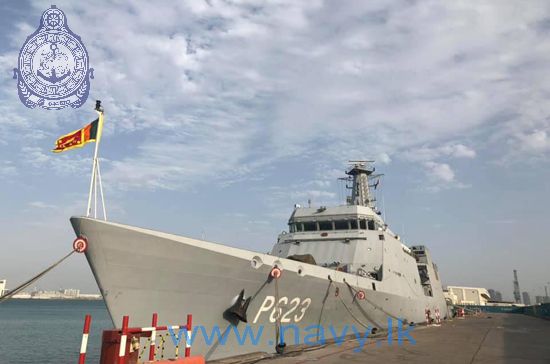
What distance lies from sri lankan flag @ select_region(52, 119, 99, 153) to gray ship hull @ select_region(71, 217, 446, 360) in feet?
5.11

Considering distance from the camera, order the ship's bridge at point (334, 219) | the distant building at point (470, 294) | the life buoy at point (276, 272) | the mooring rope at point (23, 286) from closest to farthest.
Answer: the mooring rope at point (23, 286) < the life buoy at point (276, 272) < the ship's bridge at point (334, 219) < the distant building at point (470, 294)

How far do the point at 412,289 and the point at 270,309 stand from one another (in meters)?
13.0

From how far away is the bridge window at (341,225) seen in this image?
17219 mm

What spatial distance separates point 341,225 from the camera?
56.7 feet

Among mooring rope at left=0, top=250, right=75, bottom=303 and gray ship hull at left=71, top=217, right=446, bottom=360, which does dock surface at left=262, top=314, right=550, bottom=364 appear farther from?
mooring rope at left=0, top=250, right=75, bottom=303

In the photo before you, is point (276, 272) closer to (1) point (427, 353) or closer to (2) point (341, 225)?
(1) point (427, 353)

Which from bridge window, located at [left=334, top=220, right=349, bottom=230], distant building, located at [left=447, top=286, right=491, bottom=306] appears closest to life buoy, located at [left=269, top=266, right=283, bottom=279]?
bridge window, located at [left=334, top=220, right=349, bottom=230]

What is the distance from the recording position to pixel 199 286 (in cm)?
881

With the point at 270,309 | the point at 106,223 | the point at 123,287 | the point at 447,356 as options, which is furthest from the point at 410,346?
the point at 106,223

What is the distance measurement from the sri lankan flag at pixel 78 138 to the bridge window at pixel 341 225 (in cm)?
1130

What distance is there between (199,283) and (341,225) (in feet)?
31.4

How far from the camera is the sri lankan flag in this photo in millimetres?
8188

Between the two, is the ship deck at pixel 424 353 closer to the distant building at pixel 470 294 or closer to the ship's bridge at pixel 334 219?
the ship's bridge at pixel 334 219

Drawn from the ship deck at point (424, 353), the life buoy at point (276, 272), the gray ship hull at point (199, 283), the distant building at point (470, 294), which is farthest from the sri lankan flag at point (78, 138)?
the distant building at point (470, 294)
